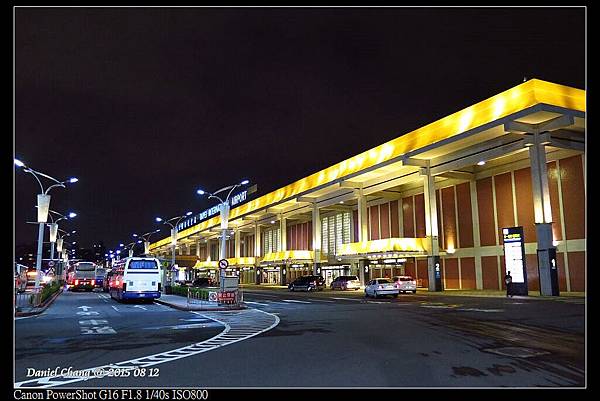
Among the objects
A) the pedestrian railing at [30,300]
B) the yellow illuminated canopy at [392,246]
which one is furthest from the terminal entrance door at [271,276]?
the pedestrian railing at [30,300]

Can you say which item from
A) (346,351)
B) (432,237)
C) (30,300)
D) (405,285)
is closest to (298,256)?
(432,237)

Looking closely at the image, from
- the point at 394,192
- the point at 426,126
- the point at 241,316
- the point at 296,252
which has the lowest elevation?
the point at 241,316

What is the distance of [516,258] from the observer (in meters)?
32.9

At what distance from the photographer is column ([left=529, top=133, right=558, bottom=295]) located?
32.2 metres

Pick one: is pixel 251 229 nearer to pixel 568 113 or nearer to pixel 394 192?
pixel 394 192

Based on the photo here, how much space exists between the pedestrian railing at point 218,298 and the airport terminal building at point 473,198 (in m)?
18.4

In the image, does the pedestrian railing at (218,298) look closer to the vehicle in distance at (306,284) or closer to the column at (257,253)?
the vehicle in distance at (306,284)

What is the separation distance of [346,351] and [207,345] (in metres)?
3.73

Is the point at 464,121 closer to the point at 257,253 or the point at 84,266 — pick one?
the point at 84,266

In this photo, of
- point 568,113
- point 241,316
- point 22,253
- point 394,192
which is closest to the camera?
point 241,316

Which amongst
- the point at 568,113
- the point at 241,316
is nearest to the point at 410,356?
the point at 241,316
